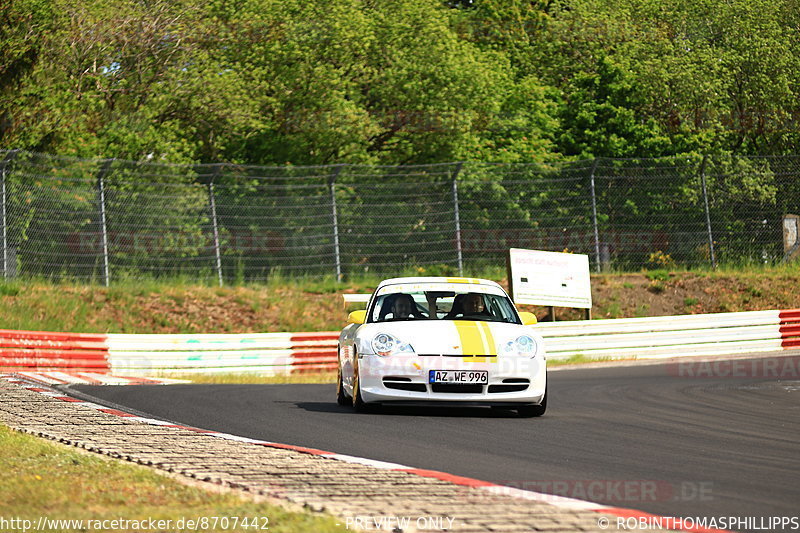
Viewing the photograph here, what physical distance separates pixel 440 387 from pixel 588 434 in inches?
72.5

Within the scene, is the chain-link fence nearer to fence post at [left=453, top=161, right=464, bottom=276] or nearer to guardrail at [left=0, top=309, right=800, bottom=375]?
fence post at [left=453, top=161, right=464, bottom=276]

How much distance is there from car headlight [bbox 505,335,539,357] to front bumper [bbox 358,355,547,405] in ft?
0.23

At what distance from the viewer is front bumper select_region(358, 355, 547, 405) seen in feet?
36.3

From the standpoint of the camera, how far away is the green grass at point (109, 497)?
16.8 ft

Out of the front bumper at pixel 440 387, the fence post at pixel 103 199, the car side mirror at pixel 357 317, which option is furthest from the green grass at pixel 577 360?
the front bumper at pixel 440 387

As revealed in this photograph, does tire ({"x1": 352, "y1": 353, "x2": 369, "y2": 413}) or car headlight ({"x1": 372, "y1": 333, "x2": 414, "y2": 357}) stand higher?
car headlight ({"x1": 372, "y1": 333, "x2": 414, "y2": 357})

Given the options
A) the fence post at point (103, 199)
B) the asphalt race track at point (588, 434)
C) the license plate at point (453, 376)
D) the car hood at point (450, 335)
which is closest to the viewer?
the asphalt race track at point (588, 434)

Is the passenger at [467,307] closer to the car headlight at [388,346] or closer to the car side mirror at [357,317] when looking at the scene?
the car side mirror at [357,317]

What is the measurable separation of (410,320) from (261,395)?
2.83 metres

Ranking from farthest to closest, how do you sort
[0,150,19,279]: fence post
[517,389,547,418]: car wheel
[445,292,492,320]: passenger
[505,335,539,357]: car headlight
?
[0,150,19,279]: fence post
[445,292,492,320]: passenger
[517,389,547,418]: car wheel
[505,335,539,357]: car headlight

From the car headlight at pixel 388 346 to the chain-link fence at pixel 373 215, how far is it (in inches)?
507

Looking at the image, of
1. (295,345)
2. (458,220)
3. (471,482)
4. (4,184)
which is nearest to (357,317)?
(471,482)

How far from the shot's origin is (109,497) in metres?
5.64

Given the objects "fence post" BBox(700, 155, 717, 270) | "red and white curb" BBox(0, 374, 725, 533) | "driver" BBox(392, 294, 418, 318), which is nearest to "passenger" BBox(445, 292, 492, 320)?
"driver" BBox(392, 294, 418, 318)
